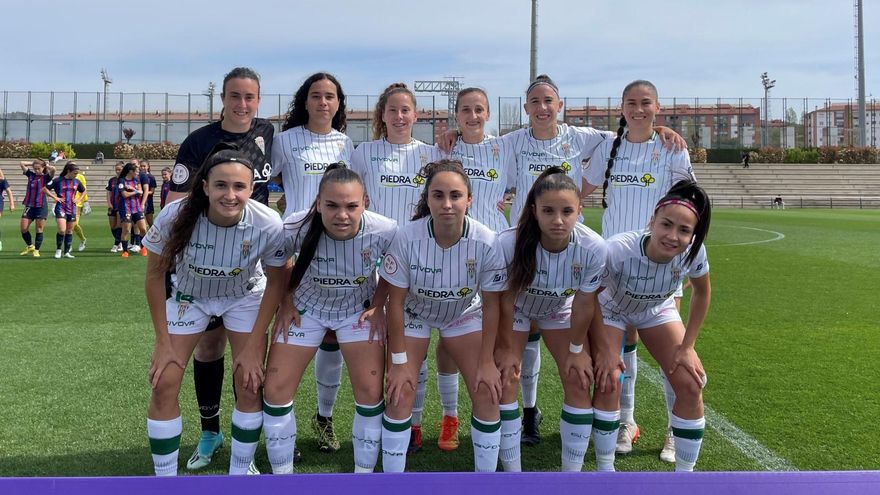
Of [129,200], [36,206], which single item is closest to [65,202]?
[36,206]

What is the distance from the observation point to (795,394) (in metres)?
4.53

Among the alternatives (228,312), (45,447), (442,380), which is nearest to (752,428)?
(442,380)

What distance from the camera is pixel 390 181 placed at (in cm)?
400

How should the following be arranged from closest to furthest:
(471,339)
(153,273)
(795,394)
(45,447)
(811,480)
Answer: (811,480)
(153,273)
(471,339)
(45,447)
(795,394)

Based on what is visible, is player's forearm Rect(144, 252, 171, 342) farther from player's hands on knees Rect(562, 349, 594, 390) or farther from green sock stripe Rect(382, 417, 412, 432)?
player's hands on knees Rect(562, 349, 594, 390)

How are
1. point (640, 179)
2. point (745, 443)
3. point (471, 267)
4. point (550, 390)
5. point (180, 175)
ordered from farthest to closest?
point (550, 390) < point (640, 179) < point (745, 443) < point (180, 175) < point (471, 267)

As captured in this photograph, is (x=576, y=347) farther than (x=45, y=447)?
No

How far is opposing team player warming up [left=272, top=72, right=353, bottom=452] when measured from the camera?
3.83 metres

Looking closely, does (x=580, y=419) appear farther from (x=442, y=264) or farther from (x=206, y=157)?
(x=206, y=157)

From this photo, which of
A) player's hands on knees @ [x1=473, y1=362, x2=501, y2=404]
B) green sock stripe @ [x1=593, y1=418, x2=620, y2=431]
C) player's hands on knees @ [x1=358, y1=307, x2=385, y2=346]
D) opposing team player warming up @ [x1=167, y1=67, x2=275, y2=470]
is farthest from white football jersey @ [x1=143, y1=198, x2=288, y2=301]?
green sock stripe @ [x1=593, y1=418, x2=620, y2=431]

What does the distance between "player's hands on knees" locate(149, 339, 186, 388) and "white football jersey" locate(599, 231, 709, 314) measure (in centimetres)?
221

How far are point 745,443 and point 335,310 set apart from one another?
98.0 inches

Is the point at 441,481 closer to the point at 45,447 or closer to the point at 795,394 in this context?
the point at 45,447

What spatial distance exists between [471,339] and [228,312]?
129cm
